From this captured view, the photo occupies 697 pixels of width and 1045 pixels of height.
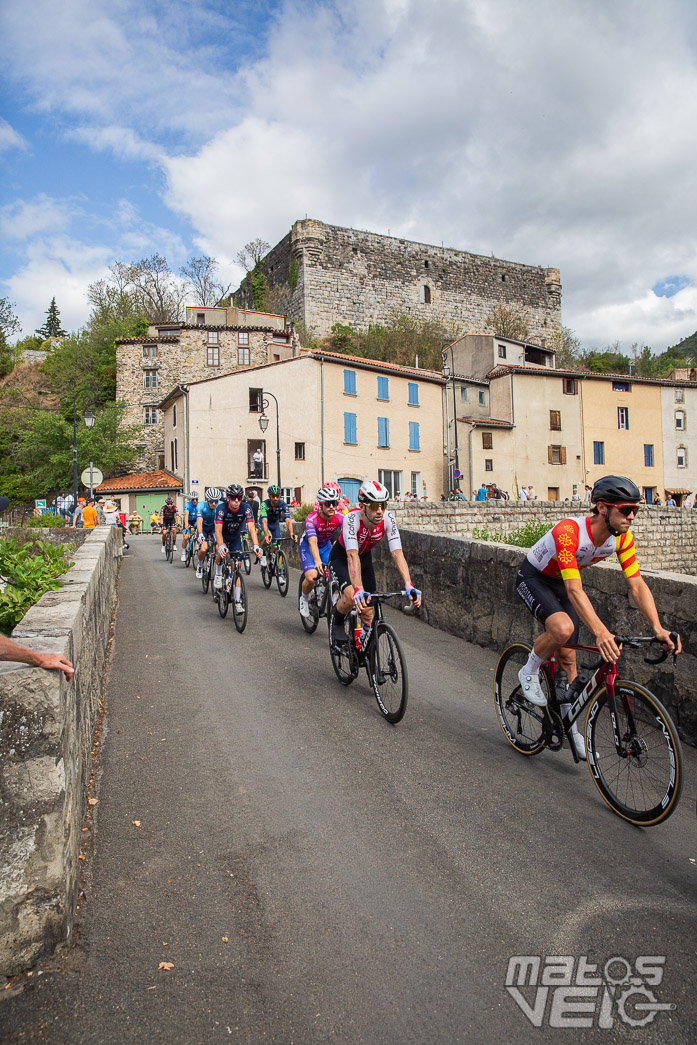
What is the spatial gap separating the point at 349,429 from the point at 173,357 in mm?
18259

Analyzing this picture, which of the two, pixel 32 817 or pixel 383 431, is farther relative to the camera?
pixel 383 431

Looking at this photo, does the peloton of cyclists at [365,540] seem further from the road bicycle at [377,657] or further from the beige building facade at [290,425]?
the beige building facade at [290,425]

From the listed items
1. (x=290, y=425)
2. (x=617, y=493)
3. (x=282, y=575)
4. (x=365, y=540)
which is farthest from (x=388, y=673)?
(x=290, y=425)

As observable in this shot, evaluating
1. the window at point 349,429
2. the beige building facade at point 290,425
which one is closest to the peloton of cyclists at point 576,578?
the beige building facade at point 290,425

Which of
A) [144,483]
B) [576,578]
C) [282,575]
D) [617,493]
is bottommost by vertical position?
[282,575]

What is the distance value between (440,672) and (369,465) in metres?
34.3

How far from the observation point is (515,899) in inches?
118

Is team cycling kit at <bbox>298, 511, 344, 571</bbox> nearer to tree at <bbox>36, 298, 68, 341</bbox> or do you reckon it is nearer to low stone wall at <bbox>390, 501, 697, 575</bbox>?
low stone wall at <bbox>390, 501, 697, 575</bbox>

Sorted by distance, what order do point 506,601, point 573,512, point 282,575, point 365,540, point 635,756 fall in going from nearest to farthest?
1. point 635,756
2. point 365,540
3. point 506,601
4. point 282,575
5. point 573,512

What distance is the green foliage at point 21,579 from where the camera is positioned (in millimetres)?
5043

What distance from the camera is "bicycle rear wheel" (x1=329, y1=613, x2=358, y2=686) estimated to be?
6.43 m

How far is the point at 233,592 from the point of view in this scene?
9.34 metres

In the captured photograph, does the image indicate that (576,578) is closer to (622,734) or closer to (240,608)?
(622,734)

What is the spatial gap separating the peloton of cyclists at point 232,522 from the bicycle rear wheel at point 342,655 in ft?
10.9
